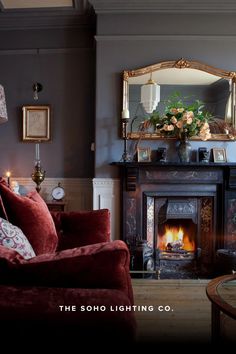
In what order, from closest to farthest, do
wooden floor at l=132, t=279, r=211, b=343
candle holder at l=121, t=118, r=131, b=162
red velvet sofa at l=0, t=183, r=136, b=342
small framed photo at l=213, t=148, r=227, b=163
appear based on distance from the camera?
1. red velvet sofa at l=0, t=183, r=136, b=342
2. wooden floor at l=132, t=279, r=211, b=343
3. candle holder at l=121, t=118, r=131, b=162
4. small framed photo at l=213, t=148, r=227, b=163

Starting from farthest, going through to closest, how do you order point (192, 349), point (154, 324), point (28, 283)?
point (154, 324), point (192, 349), point (28, 283)

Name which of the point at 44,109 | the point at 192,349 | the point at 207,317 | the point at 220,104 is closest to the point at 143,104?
the point at 220,104

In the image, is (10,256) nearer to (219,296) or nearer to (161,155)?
(219,296)

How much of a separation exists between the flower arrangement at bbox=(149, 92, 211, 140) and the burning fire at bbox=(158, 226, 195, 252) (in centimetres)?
104

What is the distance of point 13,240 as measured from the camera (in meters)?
1.37

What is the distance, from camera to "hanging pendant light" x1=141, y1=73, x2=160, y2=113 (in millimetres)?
3375

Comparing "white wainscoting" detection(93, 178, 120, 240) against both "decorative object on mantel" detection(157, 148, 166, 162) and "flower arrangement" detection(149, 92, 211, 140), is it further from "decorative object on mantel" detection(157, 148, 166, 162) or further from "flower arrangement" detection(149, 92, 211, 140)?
"flower arrangement" detection(149, 92, 211, 140)

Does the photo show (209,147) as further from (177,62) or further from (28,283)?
(28,283)

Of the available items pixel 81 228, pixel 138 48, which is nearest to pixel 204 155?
pixel 138 48

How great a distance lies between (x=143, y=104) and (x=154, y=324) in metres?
2.25

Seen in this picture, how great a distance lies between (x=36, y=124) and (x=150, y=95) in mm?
1413

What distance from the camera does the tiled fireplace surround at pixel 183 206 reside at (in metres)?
3.32

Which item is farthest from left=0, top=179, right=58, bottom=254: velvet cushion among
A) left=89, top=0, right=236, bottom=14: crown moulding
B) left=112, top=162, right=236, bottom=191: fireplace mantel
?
left=89, top=0, right=236, bottom=14: crown moulding

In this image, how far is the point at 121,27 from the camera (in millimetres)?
3441
